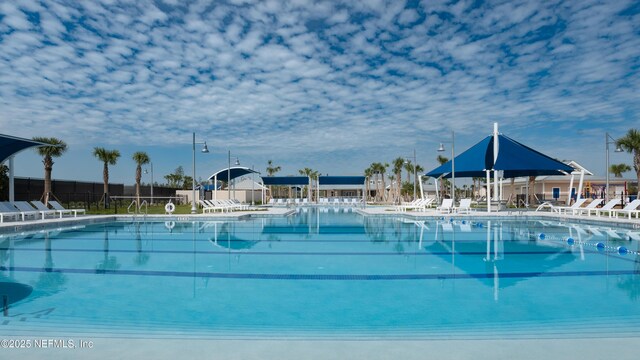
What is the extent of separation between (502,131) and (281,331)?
63.9 feet

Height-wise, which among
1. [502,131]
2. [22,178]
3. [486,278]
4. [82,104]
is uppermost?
[82,104]

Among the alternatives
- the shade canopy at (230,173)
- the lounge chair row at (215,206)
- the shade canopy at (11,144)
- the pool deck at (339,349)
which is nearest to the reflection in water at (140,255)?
the pool deck at (339,349)

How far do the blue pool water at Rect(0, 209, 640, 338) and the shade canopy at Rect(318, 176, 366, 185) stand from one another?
24624mm

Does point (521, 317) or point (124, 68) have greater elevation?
point (124, 68)

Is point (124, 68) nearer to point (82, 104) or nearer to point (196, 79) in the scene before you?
point (196, 79)

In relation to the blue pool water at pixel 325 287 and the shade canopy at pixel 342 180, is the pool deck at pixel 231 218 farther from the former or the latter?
the shade canopy at pixel 342 180

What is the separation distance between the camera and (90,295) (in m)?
5.08

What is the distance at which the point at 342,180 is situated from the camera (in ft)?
118

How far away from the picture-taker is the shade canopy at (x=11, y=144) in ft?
47.4

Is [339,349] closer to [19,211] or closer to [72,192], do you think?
[19,211]

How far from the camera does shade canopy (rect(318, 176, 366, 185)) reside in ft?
116

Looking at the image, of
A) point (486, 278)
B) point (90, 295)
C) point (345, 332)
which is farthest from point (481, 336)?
point (90, 295)

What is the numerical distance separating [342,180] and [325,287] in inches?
1201

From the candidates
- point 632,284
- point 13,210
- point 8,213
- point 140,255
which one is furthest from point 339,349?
point 13,210
